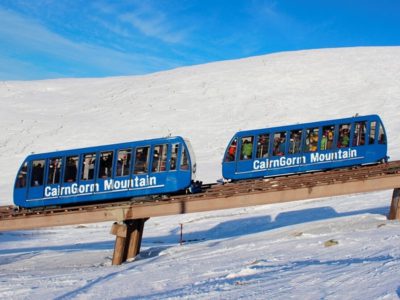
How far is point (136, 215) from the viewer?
1794cm

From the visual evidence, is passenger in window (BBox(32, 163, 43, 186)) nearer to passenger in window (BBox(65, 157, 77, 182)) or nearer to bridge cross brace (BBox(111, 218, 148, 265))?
passenger in window (BBox(65, 157, 77, 182))

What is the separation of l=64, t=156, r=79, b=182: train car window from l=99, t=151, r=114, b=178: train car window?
3.37 ft

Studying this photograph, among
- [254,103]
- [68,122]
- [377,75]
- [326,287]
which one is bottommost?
[326,287]

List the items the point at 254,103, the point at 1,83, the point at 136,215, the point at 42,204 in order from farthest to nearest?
the point at 1,83 < the point at 254,103 < the point at 42,204 < the point at 136,215

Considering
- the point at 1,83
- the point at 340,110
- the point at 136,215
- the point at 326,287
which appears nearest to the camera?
the point at 326,287

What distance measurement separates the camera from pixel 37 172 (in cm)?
1970

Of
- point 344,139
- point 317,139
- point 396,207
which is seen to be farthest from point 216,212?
point 396,207

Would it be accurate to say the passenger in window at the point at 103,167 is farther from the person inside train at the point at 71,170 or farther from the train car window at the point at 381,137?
the train car window at the point at 381,137

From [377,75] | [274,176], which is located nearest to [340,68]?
[377,75]

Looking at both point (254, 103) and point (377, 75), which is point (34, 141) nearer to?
point (254, 103)

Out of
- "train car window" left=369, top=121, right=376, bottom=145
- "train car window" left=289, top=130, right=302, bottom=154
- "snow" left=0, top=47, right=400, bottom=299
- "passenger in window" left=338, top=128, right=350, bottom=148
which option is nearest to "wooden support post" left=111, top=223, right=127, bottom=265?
"snow" left=0, top=47, right=400, bottom=299

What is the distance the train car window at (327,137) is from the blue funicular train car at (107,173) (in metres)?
5.27

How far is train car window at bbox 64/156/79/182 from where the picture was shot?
752 inches

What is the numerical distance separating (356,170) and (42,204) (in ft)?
39.4
